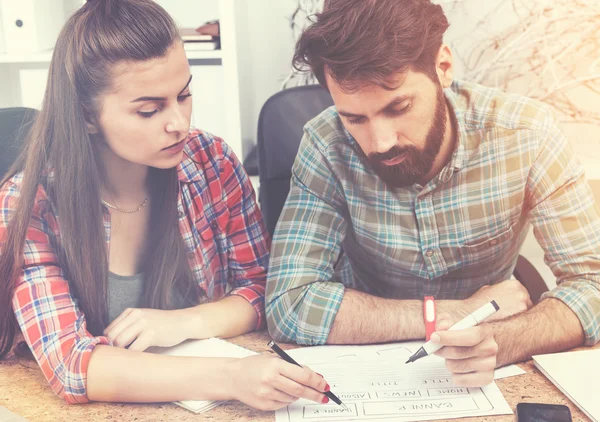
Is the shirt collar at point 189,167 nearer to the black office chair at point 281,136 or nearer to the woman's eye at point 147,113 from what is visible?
the woman's eye at point 147,113

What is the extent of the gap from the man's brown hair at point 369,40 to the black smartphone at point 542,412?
0.56 metres

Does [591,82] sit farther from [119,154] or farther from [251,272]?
[119,154]

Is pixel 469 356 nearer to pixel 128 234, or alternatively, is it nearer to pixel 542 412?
pixel 542 412

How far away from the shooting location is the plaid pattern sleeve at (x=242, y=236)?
1.33 metres

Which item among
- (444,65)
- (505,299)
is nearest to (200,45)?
(444,65)

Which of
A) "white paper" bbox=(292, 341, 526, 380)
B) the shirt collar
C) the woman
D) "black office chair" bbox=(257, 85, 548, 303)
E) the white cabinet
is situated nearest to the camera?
the woman

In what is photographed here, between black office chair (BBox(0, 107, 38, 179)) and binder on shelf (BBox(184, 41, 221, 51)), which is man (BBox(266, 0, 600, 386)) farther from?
binder on shelf (BBox(184, 41, 221, 51))

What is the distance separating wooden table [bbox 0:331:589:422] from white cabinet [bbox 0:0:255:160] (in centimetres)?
111

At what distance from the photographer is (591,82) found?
6.22 ft

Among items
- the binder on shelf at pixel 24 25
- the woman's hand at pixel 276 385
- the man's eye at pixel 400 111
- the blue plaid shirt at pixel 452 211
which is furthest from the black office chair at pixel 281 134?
the binder on shelf at pixel 24 25

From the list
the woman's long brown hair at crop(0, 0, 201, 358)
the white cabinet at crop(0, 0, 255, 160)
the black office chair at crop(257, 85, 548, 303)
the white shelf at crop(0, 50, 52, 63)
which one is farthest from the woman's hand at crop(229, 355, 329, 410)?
the white shelf at crop(0, 50, 52, 63)

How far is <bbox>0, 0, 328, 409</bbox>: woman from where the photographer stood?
0.96 m

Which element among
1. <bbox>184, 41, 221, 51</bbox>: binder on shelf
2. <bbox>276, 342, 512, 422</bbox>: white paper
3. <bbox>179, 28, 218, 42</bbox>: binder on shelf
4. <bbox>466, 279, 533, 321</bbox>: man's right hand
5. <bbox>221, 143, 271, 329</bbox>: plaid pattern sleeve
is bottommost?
<bbox>276, 342, 512, 422</bbox>: white paper

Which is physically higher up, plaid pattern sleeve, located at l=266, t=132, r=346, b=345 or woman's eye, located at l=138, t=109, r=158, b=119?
woman's eye, located at l=138, t=109, r=158, b=119
